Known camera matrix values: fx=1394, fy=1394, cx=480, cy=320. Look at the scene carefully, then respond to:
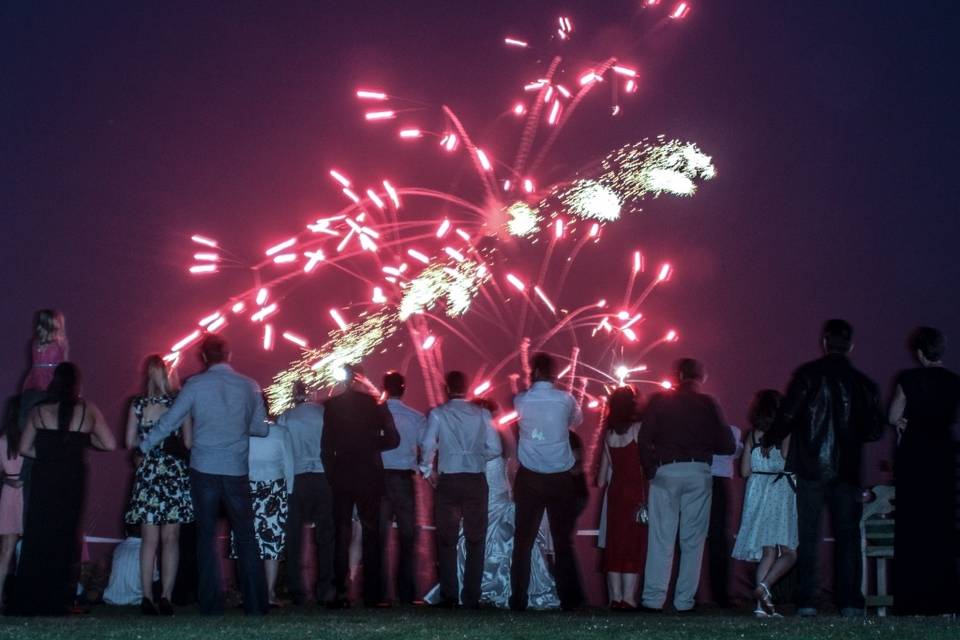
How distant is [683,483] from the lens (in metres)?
9.12

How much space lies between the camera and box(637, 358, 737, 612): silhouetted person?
9000 mm

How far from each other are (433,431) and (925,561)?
3429 mm

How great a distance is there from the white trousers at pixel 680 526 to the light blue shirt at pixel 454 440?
3.94 feet

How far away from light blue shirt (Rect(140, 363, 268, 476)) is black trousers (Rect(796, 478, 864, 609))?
3.18 meters

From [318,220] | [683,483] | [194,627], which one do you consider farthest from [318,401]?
[318,220]

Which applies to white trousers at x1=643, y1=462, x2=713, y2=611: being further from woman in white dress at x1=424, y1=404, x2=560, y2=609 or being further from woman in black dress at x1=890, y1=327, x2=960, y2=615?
woman in black dress at x1=890, y1=327, x2=960, y2=615

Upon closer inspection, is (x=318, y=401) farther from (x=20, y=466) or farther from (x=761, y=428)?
(x=761, y=428)

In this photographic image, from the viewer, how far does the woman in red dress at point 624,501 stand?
948 centimetres

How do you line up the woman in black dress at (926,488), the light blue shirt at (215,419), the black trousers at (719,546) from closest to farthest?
the woman in black dress at (926,488) → the light blue shirt at (215,419) → the black trousers at (719,546)

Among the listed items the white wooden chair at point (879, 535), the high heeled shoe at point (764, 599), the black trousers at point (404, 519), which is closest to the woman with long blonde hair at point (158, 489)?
the black trousers at point (404, 519)

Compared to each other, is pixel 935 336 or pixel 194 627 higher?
pixel 935 336

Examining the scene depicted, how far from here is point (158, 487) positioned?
8289 mm

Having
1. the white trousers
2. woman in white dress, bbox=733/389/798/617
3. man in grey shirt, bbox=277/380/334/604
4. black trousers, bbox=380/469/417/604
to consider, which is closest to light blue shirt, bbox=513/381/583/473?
the white trousers

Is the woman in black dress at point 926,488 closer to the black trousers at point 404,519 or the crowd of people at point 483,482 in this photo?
the crowd of people at point 483,482
